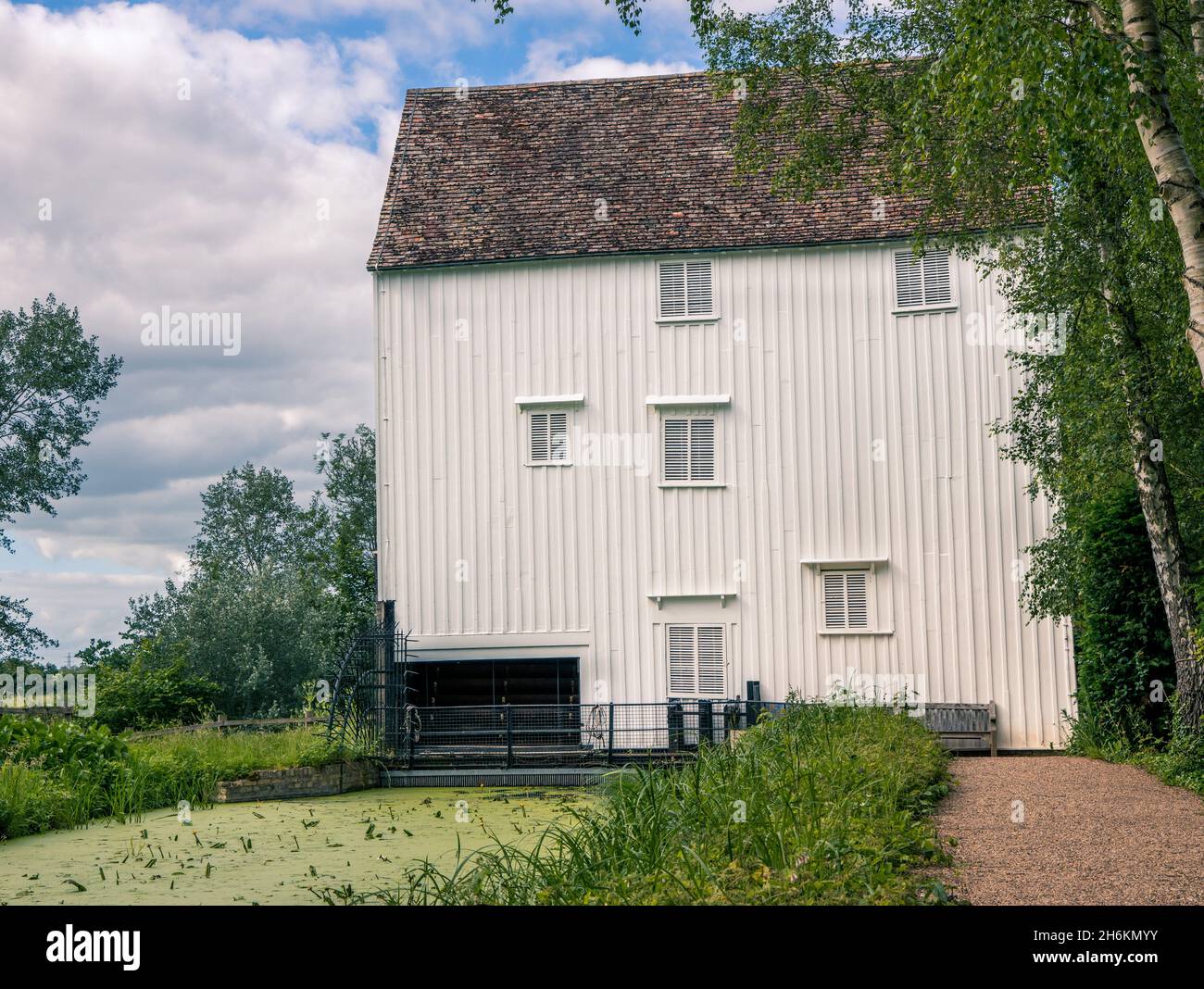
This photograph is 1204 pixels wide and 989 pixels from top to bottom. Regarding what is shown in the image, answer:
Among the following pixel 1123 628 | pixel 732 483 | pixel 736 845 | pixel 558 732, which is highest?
pixel 732 483

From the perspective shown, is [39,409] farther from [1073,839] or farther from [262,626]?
[1073,839]

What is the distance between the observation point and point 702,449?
72.9ft

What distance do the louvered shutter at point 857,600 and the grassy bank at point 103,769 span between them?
367 inches

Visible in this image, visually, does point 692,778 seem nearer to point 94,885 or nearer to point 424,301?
point 94,885

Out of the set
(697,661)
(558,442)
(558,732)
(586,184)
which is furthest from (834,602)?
(586,184)

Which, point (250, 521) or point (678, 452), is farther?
point (250, 521)

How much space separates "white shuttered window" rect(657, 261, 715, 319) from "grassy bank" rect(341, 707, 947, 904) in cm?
1378

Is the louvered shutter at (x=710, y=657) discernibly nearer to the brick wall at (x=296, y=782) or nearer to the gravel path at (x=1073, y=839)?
the brick wall at (x=296, y=782)

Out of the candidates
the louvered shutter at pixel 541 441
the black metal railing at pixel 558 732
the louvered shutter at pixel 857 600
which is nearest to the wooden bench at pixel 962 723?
the louvered shutter at pixel 857 600

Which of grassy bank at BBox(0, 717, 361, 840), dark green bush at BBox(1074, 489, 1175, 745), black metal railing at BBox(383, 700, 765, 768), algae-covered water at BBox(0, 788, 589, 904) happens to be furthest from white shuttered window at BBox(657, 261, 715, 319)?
grassy bank at BBox(0, 717, 361, 840)

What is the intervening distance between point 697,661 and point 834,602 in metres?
2.70

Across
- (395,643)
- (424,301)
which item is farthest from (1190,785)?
(424,301)

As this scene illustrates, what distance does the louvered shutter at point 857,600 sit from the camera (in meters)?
21.4

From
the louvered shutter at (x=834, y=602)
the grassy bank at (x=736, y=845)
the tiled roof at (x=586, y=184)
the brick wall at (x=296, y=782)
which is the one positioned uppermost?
the tiled roof at (x=586, y=184)
